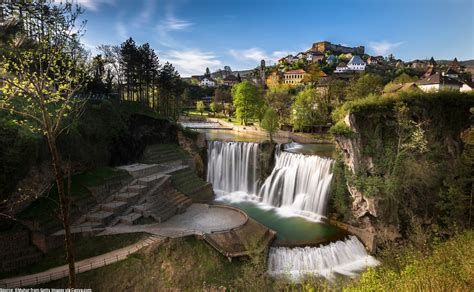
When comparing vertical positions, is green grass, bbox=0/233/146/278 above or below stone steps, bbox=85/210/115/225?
below

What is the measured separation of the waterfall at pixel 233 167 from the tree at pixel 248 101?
66.3 feet

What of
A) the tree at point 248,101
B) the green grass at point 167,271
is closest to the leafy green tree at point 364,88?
the tree at point 248,101

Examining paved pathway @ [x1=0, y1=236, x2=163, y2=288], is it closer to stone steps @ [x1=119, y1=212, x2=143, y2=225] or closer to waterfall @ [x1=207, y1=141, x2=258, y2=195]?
stone steps @ [x1=119, y1=212, x2=143, y2=225]

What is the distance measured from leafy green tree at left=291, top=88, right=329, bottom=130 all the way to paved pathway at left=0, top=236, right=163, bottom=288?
3356cm

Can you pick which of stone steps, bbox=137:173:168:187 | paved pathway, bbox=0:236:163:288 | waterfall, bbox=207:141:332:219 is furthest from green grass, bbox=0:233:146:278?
waterfall, bbox=207:141:332:219

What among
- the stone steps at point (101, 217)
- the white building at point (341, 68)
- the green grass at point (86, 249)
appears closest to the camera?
the green grass at point (86, 249)

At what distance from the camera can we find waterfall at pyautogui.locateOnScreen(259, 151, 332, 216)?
81.9 feet

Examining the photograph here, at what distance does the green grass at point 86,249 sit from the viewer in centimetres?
1555

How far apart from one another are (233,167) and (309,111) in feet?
66.3

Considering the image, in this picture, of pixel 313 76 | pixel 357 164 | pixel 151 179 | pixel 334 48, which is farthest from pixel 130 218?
pixel 334 48

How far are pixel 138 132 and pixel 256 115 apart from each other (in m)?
25.6

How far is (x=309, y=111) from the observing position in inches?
1832

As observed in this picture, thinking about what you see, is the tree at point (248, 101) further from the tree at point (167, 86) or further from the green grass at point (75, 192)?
the green grass at point (75, 192)

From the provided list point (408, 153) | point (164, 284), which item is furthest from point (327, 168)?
point (164, 284)
